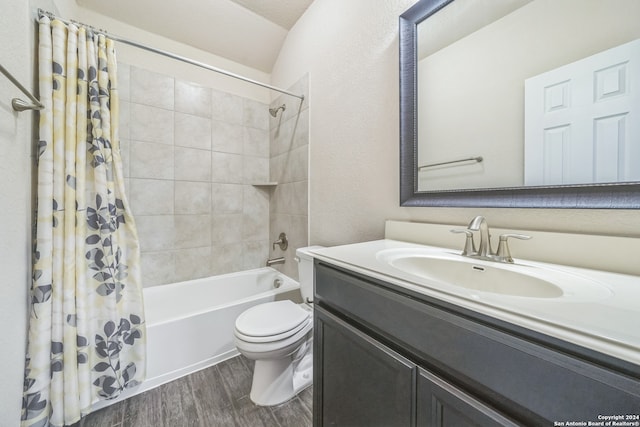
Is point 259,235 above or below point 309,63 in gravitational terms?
below

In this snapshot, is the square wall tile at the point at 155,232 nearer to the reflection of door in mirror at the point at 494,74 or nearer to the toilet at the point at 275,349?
the toilet at the point at 275,349

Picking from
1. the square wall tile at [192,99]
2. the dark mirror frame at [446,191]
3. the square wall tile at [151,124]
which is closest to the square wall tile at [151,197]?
the square wall tile at [151,124]

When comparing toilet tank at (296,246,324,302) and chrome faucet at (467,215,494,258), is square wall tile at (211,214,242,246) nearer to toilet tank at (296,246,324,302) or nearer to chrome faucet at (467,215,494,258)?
toilet tank at (296,246,324,302)

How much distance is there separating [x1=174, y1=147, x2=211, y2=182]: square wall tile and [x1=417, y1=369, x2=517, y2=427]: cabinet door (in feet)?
6.81

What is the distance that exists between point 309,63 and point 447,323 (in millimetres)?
1930

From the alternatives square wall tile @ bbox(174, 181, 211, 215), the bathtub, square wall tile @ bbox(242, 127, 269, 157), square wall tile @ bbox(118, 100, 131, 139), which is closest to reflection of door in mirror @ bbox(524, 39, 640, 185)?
the bathtub

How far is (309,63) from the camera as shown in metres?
1.80

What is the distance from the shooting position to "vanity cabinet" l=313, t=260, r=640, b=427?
354 mm

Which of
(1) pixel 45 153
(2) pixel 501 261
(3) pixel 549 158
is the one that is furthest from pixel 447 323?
(1) pixel 45 153

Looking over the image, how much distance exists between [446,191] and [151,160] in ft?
6.72

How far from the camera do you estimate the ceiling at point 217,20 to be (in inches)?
66.2

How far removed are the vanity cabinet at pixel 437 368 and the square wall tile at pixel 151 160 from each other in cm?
168

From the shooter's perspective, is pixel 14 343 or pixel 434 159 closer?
pixel 14 343

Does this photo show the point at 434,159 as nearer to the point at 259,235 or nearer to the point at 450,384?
the point at 450,384
